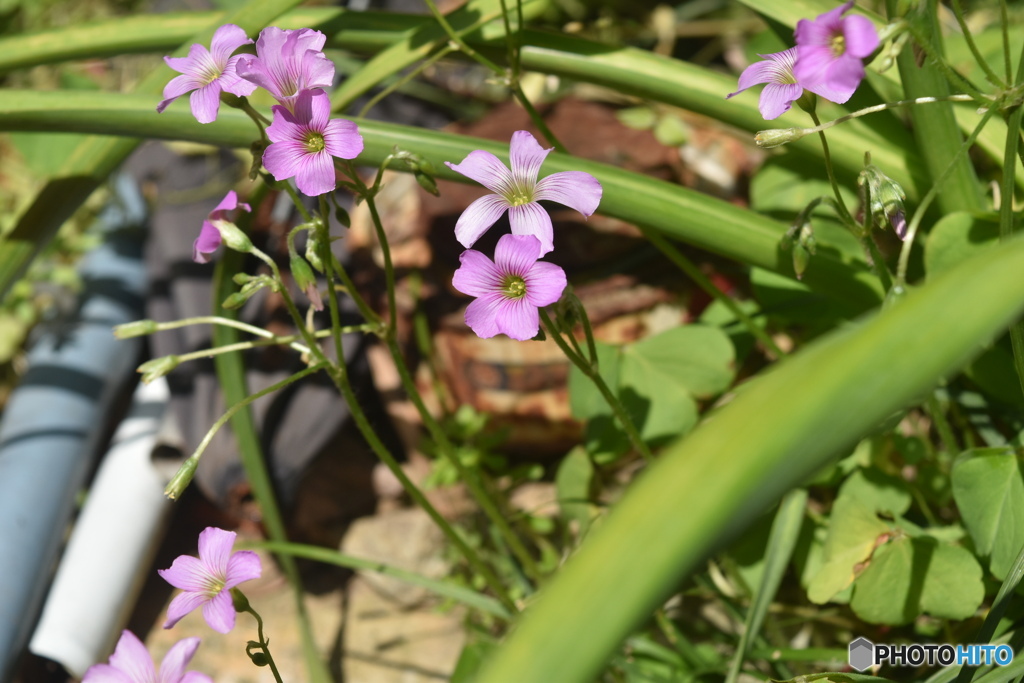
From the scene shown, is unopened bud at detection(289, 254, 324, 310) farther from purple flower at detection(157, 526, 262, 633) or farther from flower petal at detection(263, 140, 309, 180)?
purple flower at detection(157, 526, 262, 633)

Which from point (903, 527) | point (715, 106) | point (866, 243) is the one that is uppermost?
point (715, 106)

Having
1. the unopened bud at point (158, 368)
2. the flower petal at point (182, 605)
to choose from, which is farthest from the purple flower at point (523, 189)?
the flower petal at point (182, 605)

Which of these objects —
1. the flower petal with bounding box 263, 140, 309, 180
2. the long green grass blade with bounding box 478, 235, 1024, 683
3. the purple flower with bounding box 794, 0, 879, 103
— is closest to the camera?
the long green grass blade with bounding box 478, 235, 1024, 683

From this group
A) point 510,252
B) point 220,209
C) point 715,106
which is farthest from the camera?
point 715,106

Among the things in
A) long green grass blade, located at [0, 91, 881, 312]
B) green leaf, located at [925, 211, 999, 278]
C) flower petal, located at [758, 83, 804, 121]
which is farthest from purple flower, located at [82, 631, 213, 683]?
green leaf, located at [925, 211, 999, 278]

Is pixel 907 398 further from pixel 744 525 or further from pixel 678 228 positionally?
pixel 678 228

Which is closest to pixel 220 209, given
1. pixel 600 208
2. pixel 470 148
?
pixel 470 148

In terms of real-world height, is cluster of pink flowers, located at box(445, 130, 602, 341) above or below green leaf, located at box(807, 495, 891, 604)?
above
